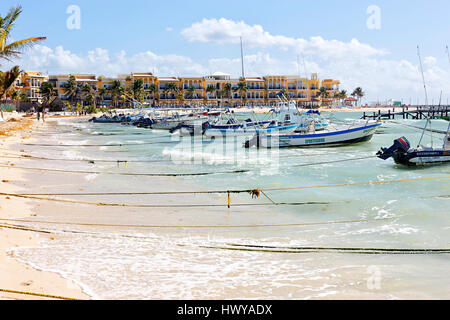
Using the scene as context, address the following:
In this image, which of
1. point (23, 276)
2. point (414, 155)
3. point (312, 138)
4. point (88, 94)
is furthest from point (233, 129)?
point (88, 94)

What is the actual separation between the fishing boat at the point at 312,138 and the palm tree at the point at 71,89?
7900 centimetres

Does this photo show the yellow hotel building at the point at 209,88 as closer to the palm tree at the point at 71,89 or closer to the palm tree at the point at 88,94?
the palm tree at the point at 88,94

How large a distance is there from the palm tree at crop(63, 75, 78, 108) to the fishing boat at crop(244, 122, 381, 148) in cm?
7900

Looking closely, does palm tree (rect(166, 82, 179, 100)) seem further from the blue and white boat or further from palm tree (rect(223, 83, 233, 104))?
the blue and white boat

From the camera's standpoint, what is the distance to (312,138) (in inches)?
1316

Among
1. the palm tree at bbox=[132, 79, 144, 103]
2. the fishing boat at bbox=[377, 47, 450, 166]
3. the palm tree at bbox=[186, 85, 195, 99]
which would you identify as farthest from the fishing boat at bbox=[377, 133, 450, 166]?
the palm tree at bbox=[186, 85, 195, 99]

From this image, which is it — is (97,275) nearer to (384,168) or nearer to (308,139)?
(384,168)

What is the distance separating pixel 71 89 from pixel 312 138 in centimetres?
8153

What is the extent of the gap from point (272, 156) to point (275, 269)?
21.0 m

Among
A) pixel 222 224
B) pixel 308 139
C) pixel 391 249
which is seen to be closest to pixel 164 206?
pixel 222 224

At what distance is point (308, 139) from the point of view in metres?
33.3

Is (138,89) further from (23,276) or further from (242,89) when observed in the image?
(23,276)

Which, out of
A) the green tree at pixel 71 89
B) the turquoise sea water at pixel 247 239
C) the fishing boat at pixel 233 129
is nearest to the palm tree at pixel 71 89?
the green tree at pixel 71 89
